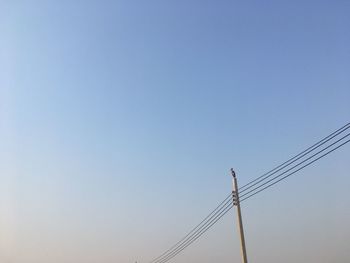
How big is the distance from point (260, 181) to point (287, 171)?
3.68m

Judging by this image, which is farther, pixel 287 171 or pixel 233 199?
pixel 233 199

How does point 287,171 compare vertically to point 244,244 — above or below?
above

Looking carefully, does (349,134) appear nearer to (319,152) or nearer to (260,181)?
(319,152)

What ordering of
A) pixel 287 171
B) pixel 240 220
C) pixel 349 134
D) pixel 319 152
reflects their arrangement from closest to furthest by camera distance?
pixel 349 134 → pixel 319 152 → pixel 287 171 → pixel 240 220

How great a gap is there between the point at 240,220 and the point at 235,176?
3189mm

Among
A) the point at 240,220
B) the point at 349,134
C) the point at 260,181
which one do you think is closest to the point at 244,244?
the point at 240,220

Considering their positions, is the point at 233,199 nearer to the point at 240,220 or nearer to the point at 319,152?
the point at 240,220

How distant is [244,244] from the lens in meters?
28.9

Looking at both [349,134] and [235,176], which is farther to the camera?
[235,176]

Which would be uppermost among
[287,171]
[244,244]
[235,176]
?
[235,176]

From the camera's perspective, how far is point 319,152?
24.2m

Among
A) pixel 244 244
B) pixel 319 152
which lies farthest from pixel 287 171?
pixel 244 244

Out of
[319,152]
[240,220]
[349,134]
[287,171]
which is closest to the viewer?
[349,134]

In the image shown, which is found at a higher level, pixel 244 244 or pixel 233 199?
pixel 233 199
